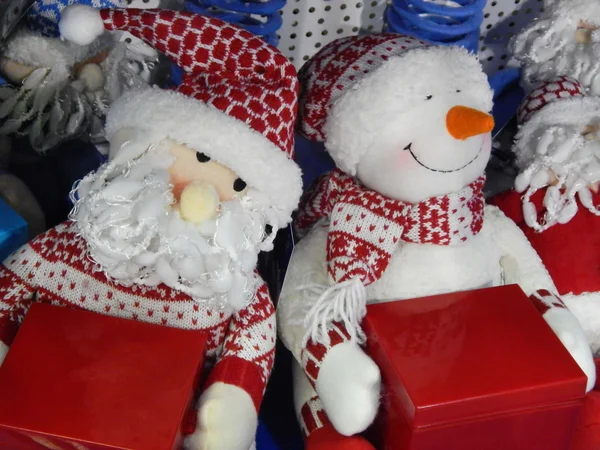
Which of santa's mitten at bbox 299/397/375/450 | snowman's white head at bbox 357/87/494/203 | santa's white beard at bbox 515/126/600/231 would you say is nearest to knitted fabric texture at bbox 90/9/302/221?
snowman's white head at bbox 357/87/494/203

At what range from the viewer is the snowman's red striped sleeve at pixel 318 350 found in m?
0.75

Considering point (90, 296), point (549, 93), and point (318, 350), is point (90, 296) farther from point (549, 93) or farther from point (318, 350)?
point (549, 93)

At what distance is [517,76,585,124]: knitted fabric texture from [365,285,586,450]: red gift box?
12.1 inches

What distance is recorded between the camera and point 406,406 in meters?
0.67

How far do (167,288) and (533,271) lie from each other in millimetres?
441

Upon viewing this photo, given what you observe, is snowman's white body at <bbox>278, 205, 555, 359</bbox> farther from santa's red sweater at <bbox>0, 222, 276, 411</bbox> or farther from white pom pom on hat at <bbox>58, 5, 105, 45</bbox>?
white pom pom on hat at <bbox>58, 5, 105, 45</bbox>

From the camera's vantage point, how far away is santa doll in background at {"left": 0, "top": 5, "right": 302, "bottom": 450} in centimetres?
66

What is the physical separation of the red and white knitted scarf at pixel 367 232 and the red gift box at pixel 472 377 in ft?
0.12

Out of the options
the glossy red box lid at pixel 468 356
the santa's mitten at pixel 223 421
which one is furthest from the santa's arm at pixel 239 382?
the glossy red box lid at pixel 468 356

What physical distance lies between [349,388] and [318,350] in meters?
0.06

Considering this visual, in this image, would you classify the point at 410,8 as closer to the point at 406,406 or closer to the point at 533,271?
the point at 533,271

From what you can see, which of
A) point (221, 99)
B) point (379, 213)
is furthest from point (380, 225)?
point (221, 99)

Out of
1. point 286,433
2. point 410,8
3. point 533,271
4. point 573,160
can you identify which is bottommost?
point 286,433

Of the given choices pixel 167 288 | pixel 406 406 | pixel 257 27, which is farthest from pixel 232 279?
pixel 257 27
